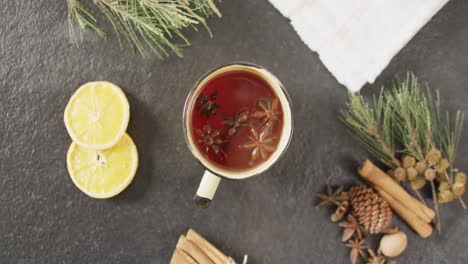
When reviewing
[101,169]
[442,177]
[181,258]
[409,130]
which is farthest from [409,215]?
[101,169]

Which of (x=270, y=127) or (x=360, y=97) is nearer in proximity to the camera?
(x=270, y=127)

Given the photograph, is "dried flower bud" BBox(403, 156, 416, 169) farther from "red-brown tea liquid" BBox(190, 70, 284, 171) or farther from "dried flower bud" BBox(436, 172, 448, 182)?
"red-brown tea liquid" BBox(190, 70, 284, 171)

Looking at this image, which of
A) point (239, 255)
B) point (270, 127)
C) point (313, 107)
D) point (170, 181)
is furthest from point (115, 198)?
point (313, 107)

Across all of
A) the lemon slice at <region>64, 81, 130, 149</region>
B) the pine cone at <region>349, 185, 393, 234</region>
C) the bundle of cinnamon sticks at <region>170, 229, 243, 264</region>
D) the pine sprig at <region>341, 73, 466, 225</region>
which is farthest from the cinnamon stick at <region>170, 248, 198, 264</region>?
the pine sprig at <region>341, 73, 466, 225</region>

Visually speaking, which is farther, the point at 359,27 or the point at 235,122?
the point at 359,27

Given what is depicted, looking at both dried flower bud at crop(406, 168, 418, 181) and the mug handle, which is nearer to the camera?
the mug handle

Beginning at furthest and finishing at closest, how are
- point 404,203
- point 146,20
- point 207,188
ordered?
point 404,203, point 146,20, point 207,188

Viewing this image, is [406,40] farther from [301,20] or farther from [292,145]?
[292,145]

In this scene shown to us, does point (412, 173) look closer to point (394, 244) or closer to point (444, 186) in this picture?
point (444, 186)
